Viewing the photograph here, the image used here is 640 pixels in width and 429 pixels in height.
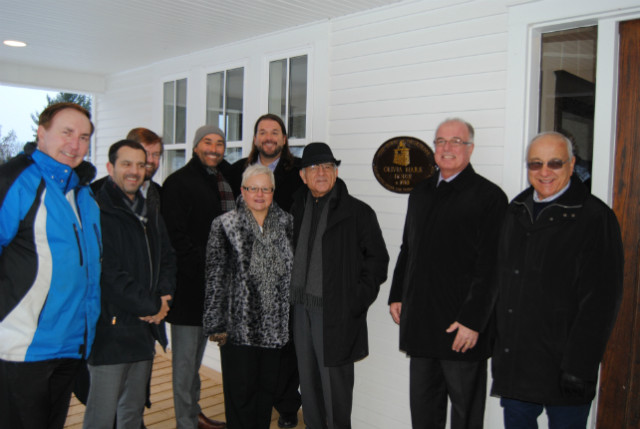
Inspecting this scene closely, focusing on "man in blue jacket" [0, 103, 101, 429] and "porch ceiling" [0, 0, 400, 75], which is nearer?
"man in blue jacket" [0, 103, 101, 429]

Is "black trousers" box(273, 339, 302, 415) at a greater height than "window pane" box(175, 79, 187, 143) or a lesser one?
lesser

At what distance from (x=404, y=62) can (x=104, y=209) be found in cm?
214

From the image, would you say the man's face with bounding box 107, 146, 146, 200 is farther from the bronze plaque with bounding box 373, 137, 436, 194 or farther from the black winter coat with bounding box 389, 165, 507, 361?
the bronze plaque with bounding box 373, 137, 436, 194

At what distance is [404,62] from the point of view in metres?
3.35

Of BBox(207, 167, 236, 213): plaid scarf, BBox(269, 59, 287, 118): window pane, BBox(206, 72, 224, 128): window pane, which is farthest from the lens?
BBox(206, 72, 224, 128): window pane

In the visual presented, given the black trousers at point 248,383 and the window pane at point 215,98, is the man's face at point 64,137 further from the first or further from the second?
the window pane at point 215,98

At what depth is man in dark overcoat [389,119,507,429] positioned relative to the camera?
238 centimetres

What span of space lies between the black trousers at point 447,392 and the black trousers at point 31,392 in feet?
5.51

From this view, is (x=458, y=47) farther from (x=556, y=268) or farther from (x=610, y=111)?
(x=556, y=268)

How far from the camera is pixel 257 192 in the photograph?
9.12ft

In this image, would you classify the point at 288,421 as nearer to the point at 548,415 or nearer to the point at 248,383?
the point at 248,383

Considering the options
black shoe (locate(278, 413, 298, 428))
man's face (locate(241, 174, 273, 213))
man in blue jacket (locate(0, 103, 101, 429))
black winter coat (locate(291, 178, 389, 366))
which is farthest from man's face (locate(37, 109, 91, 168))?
black shoe (locate(278, 413, 298, 428))

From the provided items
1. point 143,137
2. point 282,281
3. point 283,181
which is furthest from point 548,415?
point 143,137

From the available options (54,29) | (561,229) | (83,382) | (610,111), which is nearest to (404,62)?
(610,111)
